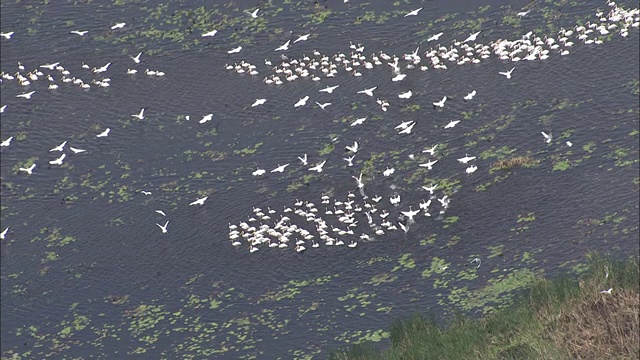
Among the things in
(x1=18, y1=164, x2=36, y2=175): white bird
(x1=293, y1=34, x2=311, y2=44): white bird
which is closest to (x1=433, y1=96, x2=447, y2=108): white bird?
(x1=293, y1=34, x2=311, y2=44): white bird

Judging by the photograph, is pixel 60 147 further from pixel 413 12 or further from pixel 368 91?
pixel 413 12

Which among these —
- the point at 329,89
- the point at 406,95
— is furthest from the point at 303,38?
the point at 406,95

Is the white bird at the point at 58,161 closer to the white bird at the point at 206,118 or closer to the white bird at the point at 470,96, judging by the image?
the white bird at the point at 206,118

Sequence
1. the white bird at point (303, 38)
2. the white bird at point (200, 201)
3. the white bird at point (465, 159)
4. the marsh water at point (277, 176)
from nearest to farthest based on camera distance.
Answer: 1. the marsh water at point (277, 176)
2. the white bird at point (465, 159)
3. the white bird at point (200, 201)
4. the white bird at point (303, 38)

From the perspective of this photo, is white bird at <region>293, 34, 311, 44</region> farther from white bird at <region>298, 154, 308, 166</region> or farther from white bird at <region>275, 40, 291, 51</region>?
white bird at <region>298, 154, 308, 166</region>

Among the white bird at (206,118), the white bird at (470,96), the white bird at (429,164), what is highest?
the white bird at (470,96)

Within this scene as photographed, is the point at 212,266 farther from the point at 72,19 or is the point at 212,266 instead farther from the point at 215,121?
the point at 72,19

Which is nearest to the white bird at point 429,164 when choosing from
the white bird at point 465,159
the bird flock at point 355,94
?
the bird flock at point 355,94
